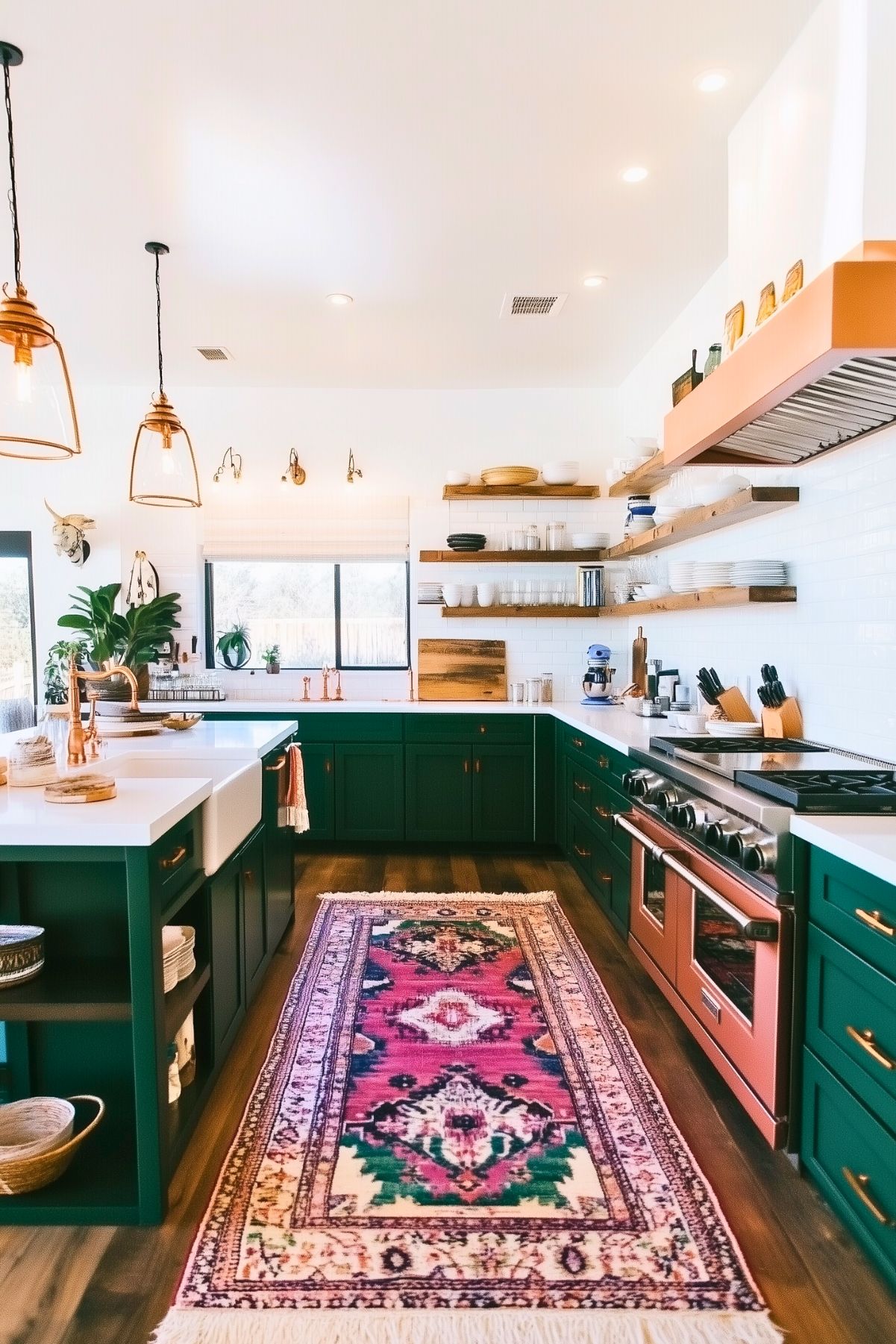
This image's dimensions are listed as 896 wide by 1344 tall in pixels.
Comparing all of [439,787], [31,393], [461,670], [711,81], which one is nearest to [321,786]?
[439,787]

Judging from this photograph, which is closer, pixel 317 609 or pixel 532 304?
pixel 532 304

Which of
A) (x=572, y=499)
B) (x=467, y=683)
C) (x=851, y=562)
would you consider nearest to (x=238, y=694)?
(x=467, y=683)

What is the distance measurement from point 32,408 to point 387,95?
4.97 feet

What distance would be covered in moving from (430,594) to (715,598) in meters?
2.50

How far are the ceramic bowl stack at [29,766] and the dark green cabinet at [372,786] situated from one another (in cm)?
274

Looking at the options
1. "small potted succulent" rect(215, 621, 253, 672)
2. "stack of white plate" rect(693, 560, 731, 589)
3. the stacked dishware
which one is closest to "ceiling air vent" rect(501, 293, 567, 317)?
the stacked dishware

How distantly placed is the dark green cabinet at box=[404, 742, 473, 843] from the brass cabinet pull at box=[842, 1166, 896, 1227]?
3316 mm

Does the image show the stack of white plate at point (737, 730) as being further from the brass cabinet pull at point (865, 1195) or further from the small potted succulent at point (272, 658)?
the small potted succulent at point (272, 658)

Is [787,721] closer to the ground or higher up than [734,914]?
higher up

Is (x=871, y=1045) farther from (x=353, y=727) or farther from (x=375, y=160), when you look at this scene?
(x=353, y=727)

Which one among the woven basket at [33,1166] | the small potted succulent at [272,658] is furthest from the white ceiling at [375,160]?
the woven basket at [33,1166]

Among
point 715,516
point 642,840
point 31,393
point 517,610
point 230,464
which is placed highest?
point 230,464

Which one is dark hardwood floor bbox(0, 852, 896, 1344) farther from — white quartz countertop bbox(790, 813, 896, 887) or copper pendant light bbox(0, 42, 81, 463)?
copper pendant light bbox(0, 42, 81, 463)

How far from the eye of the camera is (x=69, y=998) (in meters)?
1.84
